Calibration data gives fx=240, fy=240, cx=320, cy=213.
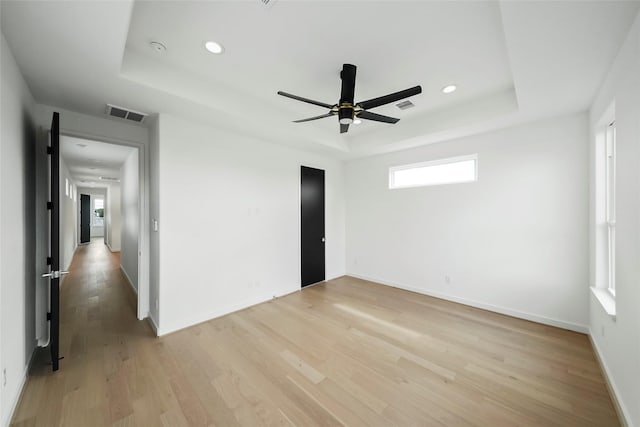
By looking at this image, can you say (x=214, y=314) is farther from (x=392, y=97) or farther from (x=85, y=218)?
(x=85, y=218)

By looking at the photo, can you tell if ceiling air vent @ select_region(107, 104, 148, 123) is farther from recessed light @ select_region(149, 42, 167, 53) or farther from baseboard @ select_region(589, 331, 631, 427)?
baseboard @ select_region(589, 331, 631, 427)

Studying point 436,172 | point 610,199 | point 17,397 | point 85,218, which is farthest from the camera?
point 85,218

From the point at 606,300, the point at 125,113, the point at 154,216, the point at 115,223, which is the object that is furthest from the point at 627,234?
the point at 115,223

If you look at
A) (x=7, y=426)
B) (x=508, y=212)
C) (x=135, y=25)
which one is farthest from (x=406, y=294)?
(x=135, y=25)

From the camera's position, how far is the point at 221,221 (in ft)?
11.0

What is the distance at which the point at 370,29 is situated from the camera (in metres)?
1.88

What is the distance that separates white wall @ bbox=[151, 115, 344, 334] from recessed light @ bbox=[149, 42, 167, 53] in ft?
2.84

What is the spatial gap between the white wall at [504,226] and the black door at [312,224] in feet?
3.98

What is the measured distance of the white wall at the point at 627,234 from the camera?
147 cm

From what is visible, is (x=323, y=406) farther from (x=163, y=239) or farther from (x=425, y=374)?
(x=163, y=239)

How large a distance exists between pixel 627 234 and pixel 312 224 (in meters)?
3.82

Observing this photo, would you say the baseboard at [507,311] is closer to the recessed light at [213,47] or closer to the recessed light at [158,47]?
the recessed light at [213,47]

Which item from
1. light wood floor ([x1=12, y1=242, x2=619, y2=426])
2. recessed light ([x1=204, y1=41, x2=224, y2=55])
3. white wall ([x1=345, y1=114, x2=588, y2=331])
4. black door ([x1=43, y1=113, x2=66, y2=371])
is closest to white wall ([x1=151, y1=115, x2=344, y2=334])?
light wood floor ([x1=12, y1=242, x2=619, y2=426])

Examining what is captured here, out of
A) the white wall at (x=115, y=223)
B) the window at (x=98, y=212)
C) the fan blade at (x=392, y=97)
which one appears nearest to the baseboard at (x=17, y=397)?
the fan blade at (x=392, y=97)
